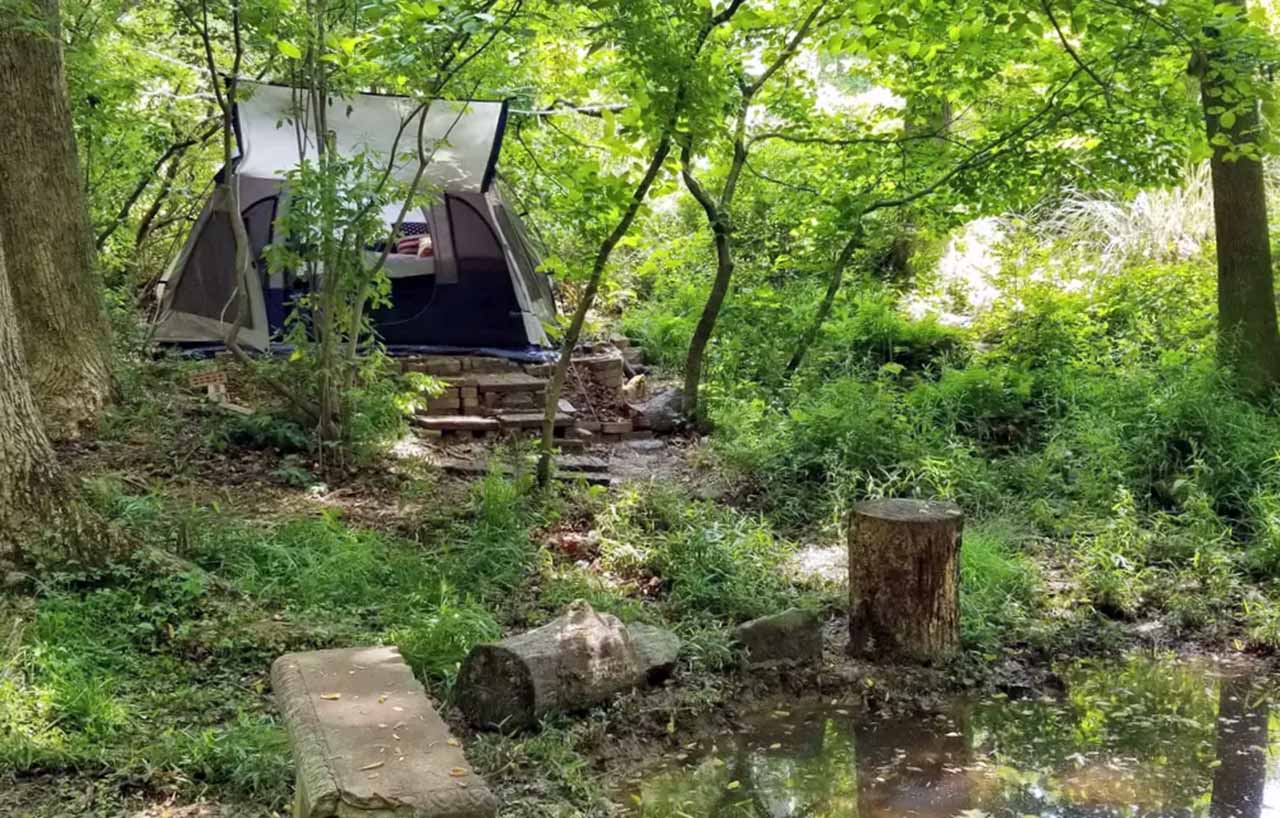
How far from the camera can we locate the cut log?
11.9 feet

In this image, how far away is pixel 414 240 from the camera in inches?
365

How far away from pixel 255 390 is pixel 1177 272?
7.48 m

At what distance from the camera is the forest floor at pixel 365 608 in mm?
3191

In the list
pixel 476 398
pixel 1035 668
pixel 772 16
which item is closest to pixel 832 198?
pixel 772 16

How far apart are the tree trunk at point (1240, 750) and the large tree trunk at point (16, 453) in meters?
4.23

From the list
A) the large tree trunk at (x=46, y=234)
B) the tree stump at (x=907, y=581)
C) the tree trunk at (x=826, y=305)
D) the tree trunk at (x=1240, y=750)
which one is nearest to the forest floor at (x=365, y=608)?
the tree stump at (x=907, y=581)

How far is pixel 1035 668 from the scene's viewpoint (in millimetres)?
4484

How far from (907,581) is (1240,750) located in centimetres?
130

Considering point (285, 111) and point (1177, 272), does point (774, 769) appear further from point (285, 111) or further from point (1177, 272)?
point (1177, 272)

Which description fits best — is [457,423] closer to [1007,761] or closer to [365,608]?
[365,608]

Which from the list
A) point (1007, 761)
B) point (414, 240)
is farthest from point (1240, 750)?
point (414, 240)

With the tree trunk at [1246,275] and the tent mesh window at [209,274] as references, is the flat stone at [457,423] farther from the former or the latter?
the tree trunk at [1246,275]

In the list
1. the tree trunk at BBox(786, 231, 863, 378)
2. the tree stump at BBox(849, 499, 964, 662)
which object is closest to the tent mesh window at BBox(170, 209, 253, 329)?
the tree trunk at BBox(786, 231, 863, 378)

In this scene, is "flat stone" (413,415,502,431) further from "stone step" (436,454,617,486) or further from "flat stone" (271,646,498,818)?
"flat stone" (271,646,498,818)
